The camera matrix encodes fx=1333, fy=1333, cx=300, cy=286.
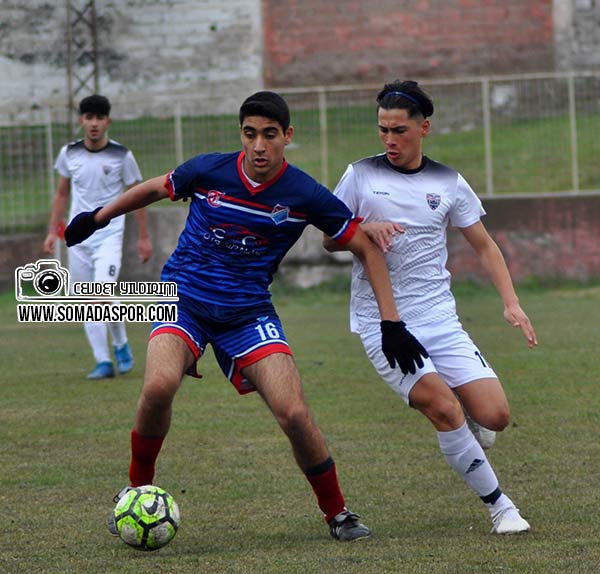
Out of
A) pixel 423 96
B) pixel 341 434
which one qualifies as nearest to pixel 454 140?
pixel 341 434

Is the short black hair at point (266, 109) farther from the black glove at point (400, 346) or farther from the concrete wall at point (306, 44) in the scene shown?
the concrete wall at point (306, 44)

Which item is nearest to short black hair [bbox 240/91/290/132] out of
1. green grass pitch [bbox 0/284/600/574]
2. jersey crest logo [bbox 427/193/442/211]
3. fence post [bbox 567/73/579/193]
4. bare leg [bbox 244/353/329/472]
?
jersey crest logo [bbox 427/193/442/211]

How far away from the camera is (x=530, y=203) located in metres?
21.1

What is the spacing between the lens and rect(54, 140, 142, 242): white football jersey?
12.2 metres

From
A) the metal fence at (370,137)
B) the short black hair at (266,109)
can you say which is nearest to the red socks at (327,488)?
the short black hair at (266,109)

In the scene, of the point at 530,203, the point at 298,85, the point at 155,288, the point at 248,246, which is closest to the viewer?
the point at 248,246

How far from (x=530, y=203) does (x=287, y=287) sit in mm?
4080

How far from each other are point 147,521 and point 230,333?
3.28 feet

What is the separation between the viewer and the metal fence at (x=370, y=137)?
2264 centimetres

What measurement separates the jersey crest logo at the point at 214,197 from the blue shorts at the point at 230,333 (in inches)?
18.4

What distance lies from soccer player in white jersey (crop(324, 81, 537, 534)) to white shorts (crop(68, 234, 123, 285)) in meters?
5.53

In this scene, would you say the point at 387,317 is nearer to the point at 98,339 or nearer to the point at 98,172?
the point at 98,339

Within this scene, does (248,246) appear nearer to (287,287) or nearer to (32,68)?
(287,287)

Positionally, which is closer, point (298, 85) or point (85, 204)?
point (85, 204)
